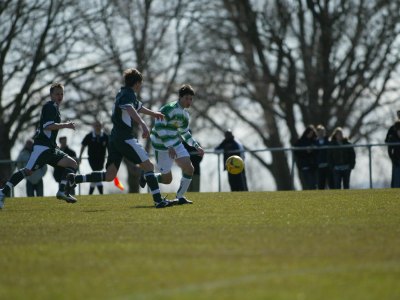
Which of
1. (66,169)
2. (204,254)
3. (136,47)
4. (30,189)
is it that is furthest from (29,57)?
(204,254)

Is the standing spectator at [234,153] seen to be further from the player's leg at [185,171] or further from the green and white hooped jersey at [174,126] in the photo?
the green and white hooped jersey at [174,126]

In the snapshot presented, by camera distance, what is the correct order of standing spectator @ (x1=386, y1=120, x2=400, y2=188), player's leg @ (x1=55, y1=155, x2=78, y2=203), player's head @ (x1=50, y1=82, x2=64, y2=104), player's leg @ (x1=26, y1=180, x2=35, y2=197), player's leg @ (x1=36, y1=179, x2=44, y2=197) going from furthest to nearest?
player's leg @ (x1=26, y1=180, x2=35, y2=197)
player's leg @ (x1=36, y1=179, x2=44, y2=197)
standing spectator @ (x1=386, y1=120, x2=400, y2=188)
player's leg @ (x1=55, y1=155, x2=78, y2=203)
player's head @ (x1=50, y1=82, x2=64, y2=104)

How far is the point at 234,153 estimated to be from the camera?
27141mm

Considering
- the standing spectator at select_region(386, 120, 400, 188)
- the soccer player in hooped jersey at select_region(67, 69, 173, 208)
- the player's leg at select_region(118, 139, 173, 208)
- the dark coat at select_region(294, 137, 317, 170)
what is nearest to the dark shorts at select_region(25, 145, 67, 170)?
the soccer player in hooped jersey at select_region(67, 69, 173, 208)

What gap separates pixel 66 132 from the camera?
4172cm

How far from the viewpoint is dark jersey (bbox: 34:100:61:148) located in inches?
657

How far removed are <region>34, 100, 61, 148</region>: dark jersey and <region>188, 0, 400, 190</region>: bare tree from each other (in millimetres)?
24327

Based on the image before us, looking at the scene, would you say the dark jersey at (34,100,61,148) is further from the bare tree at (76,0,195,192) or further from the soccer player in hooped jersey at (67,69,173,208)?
the bare tree at (76,0,195,192)

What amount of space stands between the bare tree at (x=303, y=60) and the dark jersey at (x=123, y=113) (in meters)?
25.0

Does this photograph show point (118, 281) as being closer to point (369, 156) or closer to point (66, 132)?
point (369, 156)

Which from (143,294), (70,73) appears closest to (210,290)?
(143,294)

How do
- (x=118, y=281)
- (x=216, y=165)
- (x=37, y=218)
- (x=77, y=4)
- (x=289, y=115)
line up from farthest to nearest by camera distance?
(x=289, y=115), (x=77, y=4), (x=216, y=165), (x=37, y=218), (x=118, y=281)

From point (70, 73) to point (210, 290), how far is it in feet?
110

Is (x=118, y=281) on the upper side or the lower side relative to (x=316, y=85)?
lower
